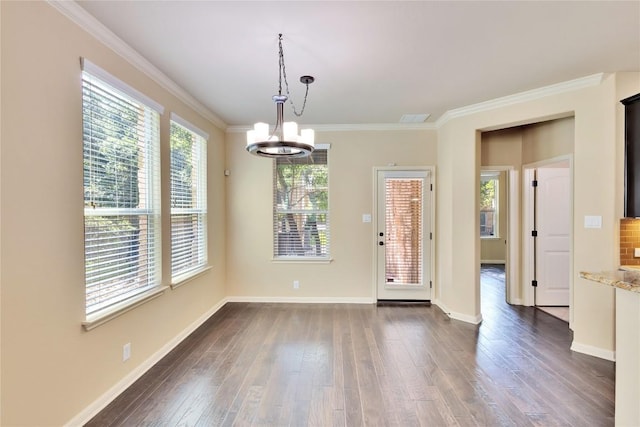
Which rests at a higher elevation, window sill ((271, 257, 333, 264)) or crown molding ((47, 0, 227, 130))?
crown molding ((47, 0, 227, 130))

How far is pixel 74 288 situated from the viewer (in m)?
2.04

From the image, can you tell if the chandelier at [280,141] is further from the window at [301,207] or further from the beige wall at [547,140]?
the beige wall at [547,140]

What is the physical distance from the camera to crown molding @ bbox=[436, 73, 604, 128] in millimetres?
3035

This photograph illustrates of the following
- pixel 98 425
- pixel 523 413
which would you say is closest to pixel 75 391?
pixel 98 425

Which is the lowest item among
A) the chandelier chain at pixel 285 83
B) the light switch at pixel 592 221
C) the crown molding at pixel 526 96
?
the light switch at pixel 592 221

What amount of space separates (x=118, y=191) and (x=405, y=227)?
12.3 ft

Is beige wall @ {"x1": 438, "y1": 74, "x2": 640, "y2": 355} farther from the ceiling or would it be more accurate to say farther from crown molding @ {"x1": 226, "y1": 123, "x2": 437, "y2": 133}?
crown molding @ {"x1": 226, "y1": 123, "x2": 437, "y2": 133}

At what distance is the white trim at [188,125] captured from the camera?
Result: 10.8ft

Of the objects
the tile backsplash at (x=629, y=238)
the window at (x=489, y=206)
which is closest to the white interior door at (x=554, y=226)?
the tile backsplash at (x=629, y=238)

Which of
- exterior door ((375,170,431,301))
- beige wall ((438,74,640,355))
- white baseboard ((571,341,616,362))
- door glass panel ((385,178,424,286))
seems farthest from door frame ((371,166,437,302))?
white baseboard ((571,341,616,362))

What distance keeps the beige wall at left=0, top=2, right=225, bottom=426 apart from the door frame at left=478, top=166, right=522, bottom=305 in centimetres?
485

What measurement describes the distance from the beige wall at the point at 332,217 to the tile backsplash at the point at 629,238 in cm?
232

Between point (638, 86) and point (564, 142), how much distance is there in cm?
95

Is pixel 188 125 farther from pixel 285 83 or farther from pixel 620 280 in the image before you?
pixel 620 280
